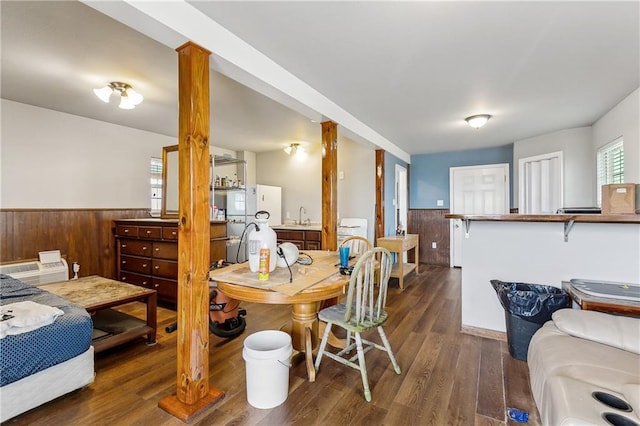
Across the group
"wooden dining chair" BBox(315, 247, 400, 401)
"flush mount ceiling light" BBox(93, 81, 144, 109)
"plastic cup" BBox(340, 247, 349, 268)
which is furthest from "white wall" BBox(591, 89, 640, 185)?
"flush mount ceiling light" BBox(93, 81, 144, 109)

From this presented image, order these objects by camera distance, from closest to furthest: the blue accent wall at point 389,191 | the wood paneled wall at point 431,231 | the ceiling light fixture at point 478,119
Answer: the ceiling light fixture at point 478,119 → the blue accent wall at point 389,191 → the wood paneled wall at point 431,231

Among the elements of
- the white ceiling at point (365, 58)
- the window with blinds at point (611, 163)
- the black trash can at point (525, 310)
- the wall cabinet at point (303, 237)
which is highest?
the white ceiling at point (365, 58)

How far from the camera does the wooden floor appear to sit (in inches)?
64.1

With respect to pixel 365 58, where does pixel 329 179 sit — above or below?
below

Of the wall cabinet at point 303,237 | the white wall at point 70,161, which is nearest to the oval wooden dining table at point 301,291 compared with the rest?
the wall cabinet at point 303,237

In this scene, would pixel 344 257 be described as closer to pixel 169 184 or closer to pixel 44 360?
pixel 44 360

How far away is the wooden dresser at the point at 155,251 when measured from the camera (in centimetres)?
342

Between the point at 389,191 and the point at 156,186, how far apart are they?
3870 millimetres

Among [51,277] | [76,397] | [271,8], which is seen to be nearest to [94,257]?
[51,277]

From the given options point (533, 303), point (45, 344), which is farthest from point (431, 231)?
point (45, 344)

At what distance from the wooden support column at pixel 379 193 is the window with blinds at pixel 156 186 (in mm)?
3519

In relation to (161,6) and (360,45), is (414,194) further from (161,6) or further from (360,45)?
(161,6)

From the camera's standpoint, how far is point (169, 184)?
185 inches

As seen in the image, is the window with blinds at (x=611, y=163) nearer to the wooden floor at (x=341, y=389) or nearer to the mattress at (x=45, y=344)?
the wooden floor at (x=341, y=389)
